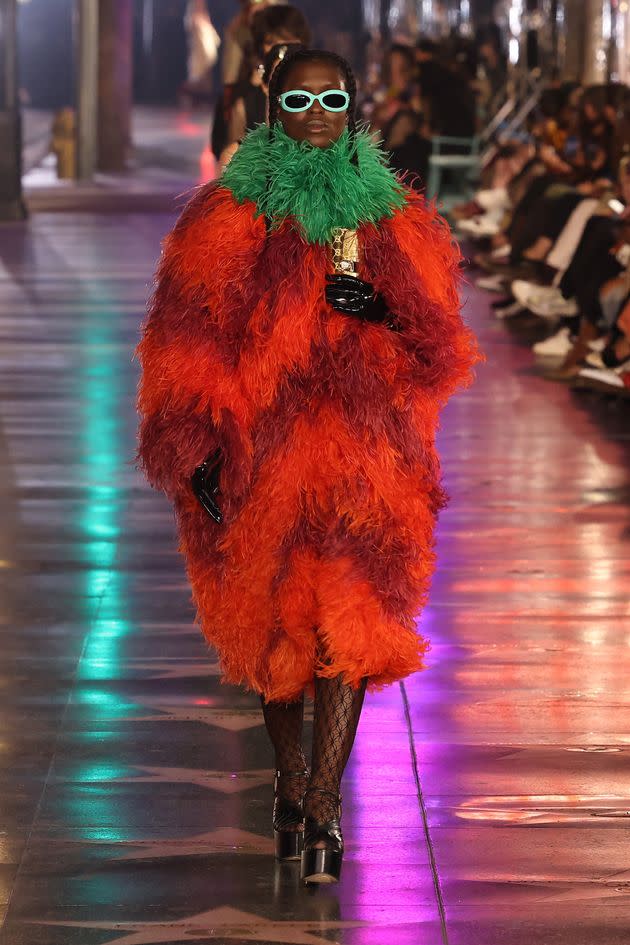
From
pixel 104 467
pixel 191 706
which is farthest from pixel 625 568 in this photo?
pixel 104 467

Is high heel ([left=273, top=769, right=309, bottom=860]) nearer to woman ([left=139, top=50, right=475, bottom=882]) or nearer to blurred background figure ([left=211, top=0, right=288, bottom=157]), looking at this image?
woman ([left=139, top=50, right=475, bottom=882])

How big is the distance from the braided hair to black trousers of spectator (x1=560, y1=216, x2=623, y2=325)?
14.9ft

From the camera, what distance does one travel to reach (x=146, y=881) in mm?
2836

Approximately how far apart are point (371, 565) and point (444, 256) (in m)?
0.53

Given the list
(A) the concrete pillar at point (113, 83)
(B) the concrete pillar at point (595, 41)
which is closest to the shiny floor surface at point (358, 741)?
(B) the concrete pillar at point (595, 41)

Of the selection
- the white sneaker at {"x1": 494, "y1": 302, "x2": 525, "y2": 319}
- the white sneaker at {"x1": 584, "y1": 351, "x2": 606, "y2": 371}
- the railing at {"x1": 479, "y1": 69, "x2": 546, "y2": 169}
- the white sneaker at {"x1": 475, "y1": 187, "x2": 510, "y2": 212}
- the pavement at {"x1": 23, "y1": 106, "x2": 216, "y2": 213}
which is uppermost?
the railing at {"x1": 479, "y1": 69, "x2": 546, "y2": 169}

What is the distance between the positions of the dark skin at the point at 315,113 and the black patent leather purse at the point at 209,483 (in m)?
0.53

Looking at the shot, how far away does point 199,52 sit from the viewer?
109ft

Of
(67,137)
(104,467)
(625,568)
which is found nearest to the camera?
(625,568)

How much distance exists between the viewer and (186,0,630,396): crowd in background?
5613 millimetres

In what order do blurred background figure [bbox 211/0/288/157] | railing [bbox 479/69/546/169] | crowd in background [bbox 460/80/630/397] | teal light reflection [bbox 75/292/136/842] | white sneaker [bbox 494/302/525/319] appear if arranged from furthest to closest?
1. railing [bbox 479/69/546/169]
2. white sneaker [bbox 494/302/525/319]
3. crowd in background [bbox 460/80/630/397]
4. blurred background figure [bbox 211/0/288/157]
5. teal light reflection [bbox 75/292/136/842]

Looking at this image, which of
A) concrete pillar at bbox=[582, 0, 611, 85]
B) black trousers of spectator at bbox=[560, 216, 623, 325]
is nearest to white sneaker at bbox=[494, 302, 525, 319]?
black trousers of spectator at bbox=[560, 216, 623, 325]

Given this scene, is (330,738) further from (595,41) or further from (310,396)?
(595,41)

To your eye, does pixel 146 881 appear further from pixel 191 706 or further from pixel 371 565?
pixel 191 706
